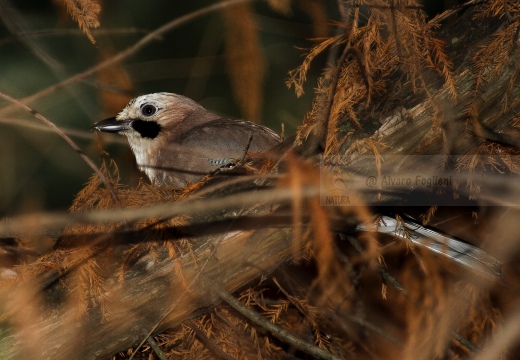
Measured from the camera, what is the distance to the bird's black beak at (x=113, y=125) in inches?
193

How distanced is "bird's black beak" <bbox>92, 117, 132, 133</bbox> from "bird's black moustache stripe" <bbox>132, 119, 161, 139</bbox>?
0.06 m

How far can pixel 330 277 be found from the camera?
411 centimetres

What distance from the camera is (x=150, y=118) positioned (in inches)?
204

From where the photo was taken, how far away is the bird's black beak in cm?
490

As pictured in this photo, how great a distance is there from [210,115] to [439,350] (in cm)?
277

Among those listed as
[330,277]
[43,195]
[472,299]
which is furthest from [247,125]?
[43,195]

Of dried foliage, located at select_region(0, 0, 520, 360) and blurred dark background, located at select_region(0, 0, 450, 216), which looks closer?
dried foliage, located at select_region(0, 0, 520, 360)

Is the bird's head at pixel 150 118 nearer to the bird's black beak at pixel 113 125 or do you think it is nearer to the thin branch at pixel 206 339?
the bird's black beak at pixel 113 125

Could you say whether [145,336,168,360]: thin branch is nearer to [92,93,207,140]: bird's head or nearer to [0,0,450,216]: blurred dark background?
[92,93,207,140]: bird's head

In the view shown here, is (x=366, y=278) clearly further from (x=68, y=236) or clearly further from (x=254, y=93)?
(x=68, y=236)

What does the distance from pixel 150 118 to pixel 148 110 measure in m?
0.07

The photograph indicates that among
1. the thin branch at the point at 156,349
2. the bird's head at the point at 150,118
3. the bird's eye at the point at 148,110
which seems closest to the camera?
the thin branch at the point at 156,349

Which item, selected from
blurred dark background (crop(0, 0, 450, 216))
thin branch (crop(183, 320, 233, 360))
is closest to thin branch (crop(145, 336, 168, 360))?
thin branch (crop(183, 320, 233, 360))

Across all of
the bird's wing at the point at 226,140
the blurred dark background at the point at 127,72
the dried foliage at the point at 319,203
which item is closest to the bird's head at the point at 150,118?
the bird's wing at the point at 226,140
